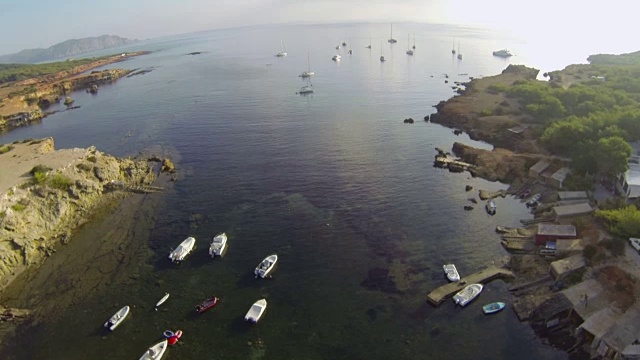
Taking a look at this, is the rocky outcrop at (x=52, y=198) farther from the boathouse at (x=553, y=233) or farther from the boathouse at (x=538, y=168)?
the boathouse at (x=538, y=168)

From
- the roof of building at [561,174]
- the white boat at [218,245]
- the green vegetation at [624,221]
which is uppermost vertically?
the green vegetation at [624,221]

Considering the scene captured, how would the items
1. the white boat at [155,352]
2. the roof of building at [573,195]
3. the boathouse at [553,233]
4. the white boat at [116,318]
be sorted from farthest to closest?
the roof of building at [573,195] → the boathouse at [553,233] → the white boat at [116,318] → the white boat at [155,352]

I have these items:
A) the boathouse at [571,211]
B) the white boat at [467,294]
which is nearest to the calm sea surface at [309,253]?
the white boat at [467,294]

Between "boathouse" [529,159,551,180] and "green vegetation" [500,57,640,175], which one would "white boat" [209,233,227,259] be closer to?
"boathouse" [529,159,551,180]

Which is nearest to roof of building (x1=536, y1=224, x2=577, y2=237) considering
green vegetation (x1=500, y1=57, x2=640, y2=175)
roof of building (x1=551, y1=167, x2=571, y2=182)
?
roof of building (x1=551, y1=167, x2=571, y2=182)

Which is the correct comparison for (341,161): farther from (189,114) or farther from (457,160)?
(189,114)

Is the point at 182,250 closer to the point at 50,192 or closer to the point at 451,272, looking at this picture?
the point at 50,192
